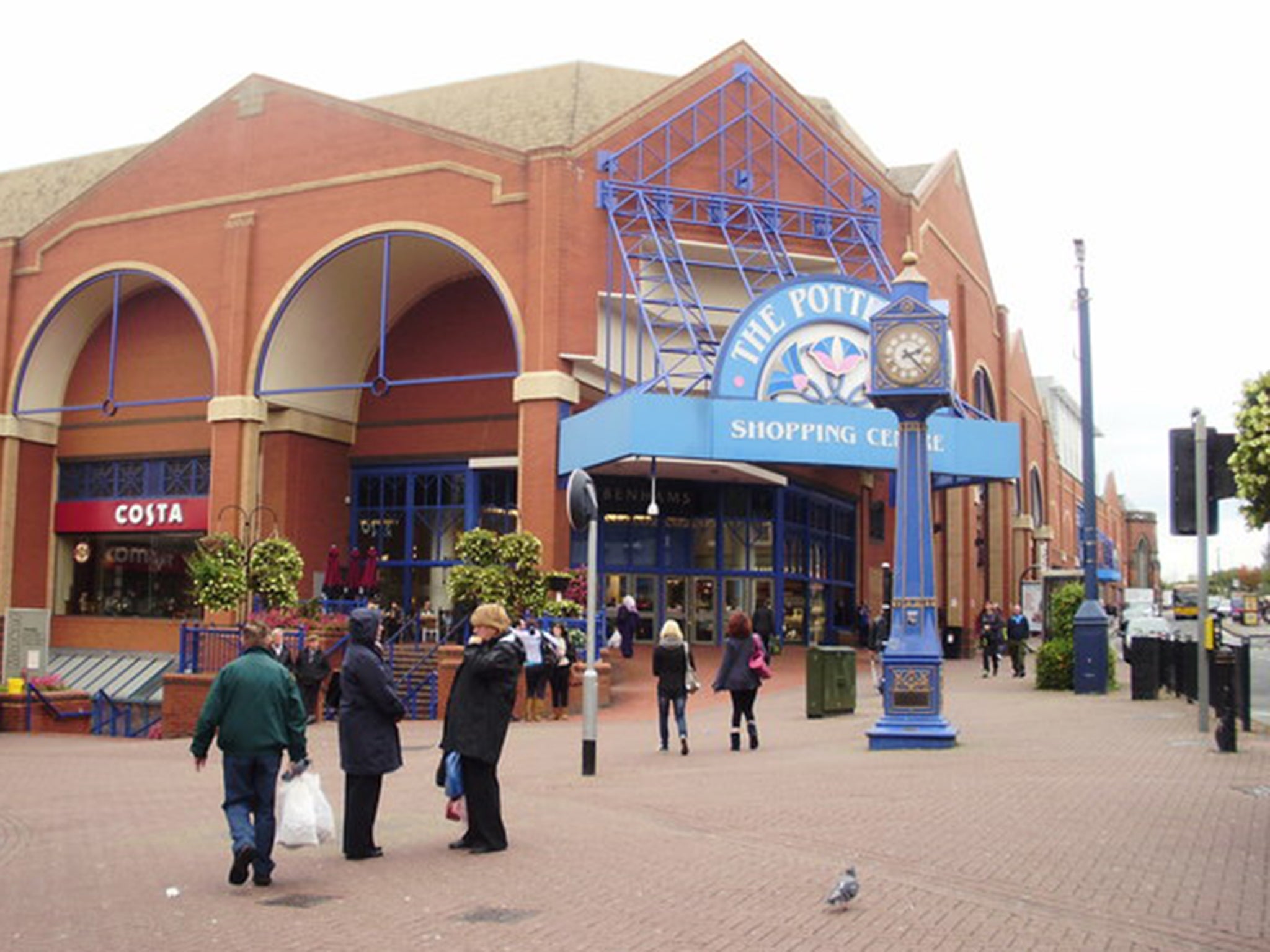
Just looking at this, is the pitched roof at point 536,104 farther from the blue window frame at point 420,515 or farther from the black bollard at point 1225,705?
the black bollard at point 1225,705

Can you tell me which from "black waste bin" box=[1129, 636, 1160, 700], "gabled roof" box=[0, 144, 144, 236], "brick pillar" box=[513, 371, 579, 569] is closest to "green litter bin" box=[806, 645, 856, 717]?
"black waste bin" box=[1129, 636, 1160, 700]

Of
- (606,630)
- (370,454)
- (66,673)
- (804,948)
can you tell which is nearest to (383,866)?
(804,948)

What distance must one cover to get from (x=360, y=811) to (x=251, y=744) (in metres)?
1.06

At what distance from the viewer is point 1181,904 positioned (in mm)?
7332

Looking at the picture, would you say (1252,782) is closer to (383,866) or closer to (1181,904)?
(1181,904)

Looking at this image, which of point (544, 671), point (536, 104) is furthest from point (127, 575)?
point (544, 671)

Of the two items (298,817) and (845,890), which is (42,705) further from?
(845,890)

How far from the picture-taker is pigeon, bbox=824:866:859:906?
7.15 metres

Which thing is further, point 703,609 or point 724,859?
point 703,609

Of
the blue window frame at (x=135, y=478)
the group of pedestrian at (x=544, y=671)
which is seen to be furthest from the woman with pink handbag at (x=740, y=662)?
the blue window frame at (x=135, y=478)

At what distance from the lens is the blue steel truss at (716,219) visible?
30516 mm

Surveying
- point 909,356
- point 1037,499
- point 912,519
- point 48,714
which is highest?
point 1037,499

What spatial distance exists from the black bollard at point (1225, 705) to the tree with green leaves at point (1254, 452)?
4.55 meters

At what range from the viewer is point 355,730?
8.80 metres
